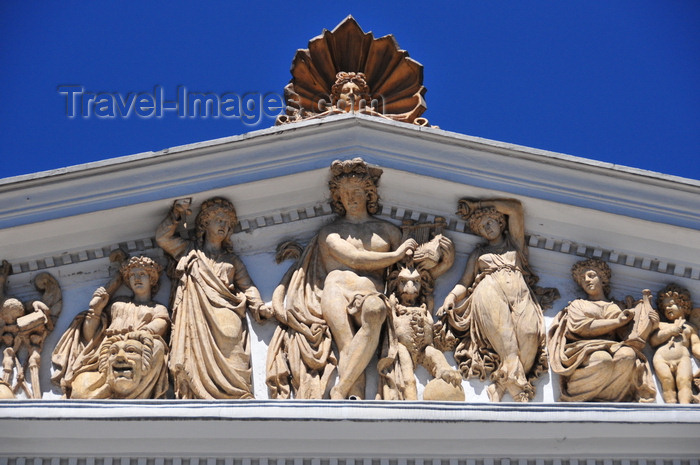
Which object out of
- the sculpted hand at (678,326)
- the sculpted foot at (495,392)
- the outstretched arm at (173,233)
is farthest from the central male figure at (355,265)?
the sculpted hand at (678,326)

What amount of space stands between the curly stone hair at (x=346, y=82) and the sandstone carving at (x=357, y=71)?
0.02 m

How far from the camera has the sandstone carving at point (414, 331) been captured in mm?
11414

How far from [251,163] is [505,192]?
1.75 m

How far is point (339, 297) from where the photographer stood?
11.7m

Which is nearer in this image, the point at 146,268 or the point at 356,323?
the point at 356,323

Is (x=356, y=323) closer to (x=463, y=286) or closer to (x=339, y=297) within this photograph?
(x=339, y=297)

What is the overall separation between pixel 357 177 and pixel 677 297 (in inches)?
91.0

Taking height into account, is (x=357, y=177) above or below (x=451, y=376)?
above

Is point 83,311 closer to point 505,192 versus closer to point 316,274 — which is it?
point 316,274

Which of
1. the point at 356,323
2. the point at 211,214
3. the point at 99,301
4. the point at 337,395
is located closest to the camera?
the point at 337,395

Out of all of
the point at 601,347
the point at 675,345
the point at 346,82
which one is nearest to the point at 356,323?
the point at 601,347

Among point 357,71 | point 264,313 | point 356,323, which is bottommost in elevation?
point 356,323

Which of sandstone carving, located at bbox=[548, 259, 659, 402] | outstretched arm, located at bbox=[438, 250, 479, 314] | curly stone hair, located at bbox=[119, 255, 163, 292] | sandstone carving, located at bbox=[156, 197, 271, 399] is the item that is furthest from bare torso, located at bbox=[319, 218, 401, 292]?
sandstone carving, located at bbox=[548, 259, 659, 402]

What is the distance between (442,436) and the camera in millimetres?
11000
